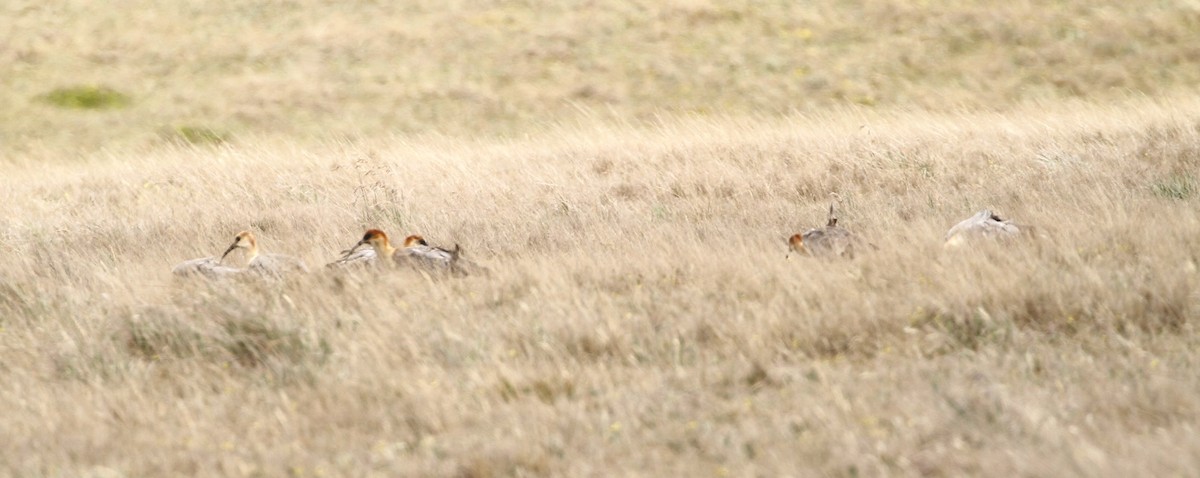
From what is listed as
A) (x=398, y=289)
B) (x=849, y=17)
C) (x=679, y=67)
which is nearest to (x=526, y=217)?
(x=398, y=289)

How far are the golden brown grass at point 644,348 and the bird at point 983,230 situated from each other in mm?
153

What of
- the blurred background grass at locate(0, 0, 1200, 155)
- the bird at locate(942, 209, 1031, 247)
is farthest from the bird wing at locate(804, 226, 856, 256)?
the blurred background grass at locate(0, 0, 1200, 155)

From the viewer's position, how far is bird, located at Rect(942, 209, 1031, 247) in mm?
5754

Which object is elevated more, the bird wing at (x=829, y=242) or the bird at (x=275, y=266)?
the bird wing at (x=829, y=242)

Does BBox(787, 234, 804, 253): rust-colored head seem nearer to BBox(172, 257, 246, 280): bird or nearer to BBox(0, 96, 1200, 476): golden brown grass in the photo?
BBox(0, 96, 1200, 476): golden brown grass

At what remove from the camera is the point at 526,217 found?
26.2 feet

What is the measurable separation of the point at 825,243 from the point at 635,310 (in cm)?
150

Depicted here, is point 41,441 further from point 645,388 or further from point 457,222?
point 457,222

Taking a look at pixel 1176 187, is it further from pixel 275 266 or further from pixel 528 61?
pixel 528 61

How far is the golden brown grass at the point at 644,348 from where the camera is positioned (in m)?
3.44

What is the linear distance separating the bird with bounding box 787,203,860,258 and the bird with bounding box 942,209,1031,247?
19.8 inches

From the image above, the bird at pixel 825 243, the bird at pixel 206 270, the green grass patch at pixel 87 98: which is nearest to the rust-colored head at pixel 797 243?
the bird at pixel 825 243

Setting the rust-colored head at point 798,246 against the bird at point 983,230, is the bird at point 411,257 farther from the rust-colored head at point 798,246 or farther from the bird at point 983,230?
the bird at point 983,230

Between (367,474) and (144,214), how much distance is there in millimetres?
6868
